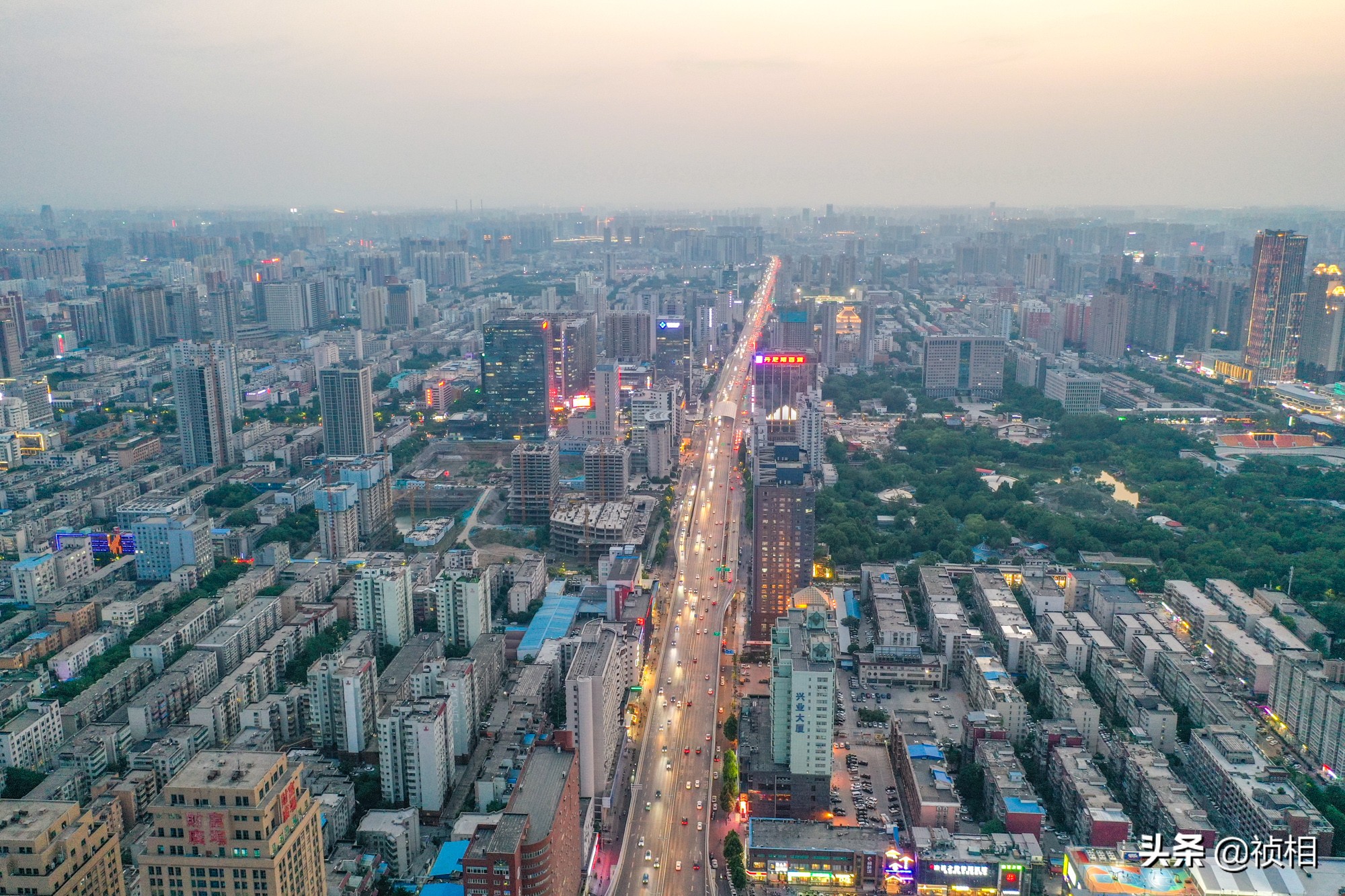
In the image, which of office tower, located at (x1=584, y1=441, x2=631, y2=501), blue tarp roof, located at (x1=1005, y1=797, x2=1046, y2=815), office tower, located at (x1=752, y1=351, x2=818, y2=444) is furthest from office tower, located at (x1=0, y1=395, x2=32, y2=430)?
blue tarp roof, located at (x1=1005, y1=797, x2=1046, y2=815)

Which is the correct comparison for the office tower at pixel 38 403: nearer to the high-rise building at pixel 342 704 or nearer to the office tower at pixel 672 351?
the office tower at pixel 672 351

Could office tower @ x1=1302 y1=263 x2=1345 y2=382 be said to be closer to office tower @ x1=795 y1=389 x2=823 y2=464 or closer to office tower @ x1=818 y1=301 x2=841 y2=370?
office tower @ x1=818 y1=301 x2=841 y2=370

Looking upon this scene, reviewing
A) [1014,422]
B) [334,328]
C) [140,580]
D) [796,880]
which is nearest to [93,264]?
[334,328]

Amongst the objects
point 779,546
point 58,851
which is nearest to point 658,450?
point 779,546

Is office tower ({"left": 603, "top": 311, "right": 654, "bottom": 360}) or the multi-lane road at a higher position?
office tower ({"left": 603, "top": 311, "right": 654, "bottom": 360})

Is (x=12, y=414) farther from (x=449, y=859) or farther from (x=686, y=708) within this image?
(x=449, y=859)
